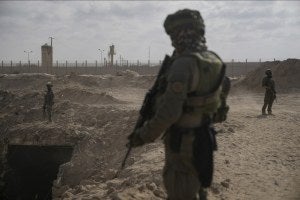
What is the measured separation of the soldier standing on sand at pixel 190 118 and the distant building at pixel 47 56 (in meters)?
36.9

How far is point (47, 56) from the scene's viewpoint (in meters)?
38.5

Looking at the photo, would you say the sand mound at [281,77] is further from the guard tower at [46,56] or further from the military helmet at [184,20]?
the guard tower at [46,56]

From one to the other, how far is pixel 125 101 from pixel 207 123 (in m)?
14.3

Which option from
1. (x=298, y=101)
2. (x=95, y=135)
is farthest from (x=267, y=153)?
(x=298, y=101)

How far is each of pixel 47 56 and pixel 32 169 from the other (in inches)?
1045

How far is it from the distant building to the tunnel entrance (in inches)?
1030

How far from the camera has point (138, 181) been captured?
577 cm

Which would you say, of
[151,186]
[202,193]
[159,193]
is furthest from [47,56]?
[202,193]

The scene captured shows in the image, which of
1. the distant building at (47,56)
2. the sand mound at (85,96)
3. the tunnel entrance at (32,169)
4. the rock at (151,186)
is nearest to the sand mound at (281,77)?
the sand mound at (85,96)

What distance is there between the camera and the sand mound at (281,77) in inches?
820

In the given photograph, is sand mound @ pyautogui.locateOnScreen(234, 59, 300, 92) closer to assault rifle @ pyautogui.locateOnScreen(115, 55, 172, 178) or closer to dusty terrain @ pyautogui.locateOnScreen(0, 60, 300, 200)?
dusty terrain @ pyautogui.locateOnScreen(0, 60, 300, 200)

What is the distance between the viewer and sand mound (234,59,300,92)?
20.8 meters

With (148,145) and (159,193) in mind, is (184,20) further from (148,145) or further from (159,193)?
(148,145)

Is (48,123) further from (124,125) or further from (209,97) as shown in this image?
(209,97)
